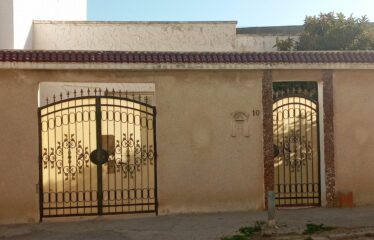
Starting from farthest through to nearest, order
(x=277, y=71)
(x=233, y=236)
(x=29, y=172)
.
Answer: (x=277, y=71) → (x=29, y=172) → (x=233, y=236)

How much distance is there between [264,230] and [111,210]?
9.88 feet

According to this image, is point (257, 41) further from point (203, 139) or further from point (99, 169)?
point (99, 169)

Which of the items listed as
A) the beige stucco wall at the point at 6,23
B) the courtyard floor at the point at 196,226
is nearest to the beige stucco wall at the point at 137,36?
the beige stucco wall at the point at 6,23

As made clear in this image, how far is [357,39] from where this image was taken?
1784cm

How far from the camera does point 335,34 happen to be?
1820 cm

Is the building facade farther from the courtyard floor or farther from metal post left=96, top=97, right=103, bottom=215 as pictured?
the courtyard floor

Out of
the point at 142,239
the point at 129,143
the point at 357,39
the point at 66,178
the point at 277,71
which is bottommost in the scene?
the point at 142,239

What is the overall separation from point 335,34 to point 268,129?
11101 mm

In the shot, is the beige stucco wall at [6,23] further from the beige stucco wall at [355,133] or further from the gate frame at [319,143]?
the beige stucco wall at [355,133]

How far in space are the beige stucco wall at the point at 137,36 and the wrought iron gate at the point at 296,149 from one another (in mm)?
9500

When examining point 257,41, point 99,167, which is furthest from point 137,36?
point 99,167

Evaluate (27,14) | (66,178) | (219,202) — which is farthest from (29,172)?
(27,14)

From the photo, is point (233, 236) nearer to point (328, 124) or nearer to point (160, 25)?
point (328, 124)

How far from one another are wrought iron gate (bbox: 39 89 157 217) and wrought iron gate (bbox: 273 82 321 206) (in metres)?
2.59
